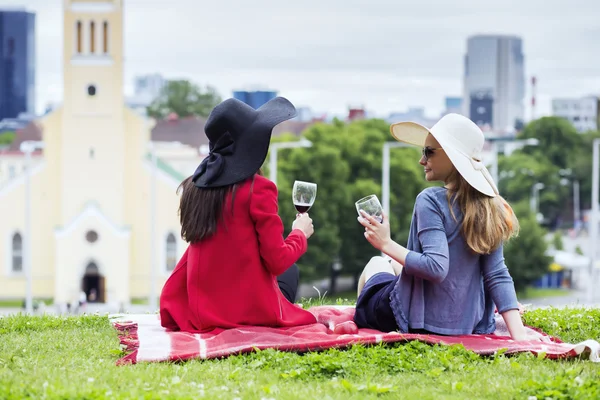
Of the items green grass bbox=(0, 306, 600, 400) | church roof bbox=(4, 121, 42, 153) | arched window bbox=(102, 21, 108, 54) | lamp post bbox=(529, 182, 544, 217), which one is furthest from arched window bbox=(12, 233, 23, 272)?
green grass bbox=(0, 306, 600, 400)

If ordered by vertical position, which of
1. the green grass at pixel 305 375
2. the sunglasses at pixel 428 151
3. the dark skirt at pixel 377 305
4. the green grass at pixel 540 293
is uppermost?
the sunglasses at pixel 428 151

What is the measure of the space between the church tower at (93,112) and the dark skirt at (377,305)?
63.4 m

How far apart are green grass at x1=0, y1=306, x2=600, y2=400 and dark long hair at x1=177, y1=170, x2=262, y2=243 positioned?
0.91 metres

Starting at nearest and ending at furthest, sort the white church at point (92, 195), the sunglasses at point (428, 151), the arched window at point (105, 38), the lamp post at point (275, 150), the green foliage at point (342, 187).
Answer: the sunglasses at point (428, 151), the lamp post at point (275, 150), the green foliage at point (342, 187), the white church at point (92, 195), the arched window at point (105, 38)

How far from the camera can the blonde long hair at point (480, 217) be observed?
289 inches

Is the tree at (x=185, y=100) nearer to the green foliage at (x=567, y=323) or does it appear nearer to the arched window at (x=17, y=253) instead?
the arched window at (x=17, y=253)

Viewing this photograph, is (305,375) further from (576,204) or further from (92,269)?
(576,204)

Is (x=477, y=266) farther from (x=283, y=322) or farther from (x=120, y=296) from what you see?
(x=120, y=296)

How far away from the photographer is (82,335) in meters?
8.38

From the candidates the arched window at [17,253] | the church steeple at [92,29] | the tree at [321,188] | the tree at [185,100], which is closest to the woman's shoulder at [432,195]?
the tree at [321,188]

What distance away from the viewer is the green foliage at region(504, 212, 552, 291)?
63.3 metres

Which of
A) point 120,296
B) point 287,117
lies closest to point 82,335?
point 287,117

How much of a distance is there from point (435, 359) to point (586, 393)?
1.13 meters

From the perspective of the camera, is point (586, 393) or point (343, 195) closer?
point (586, 393)
